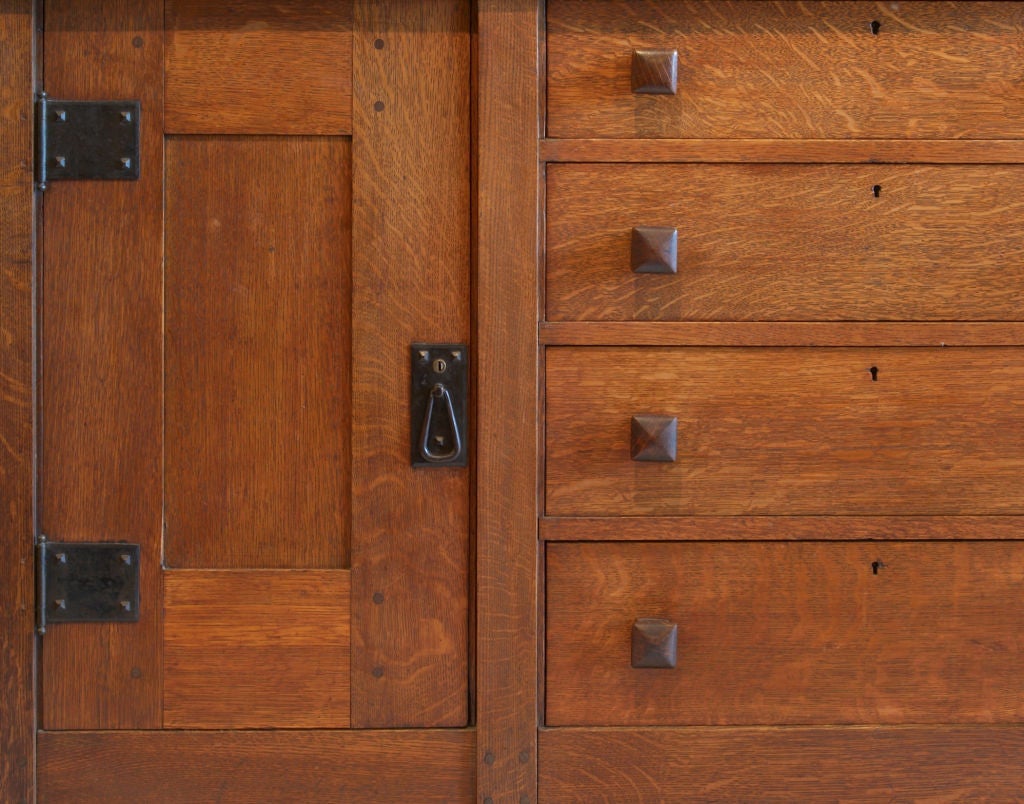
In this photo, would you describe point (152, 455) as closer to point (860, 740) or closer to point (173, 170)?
point (173, 170)

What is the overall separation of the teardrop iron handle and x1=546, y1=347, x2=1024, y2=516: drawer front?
0.10 meters

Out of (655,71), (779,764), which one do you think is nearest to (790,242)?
(655,71)

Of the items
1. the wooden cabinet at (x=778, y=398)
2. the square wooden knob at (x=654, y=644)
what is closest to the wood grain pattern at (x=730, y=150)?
the wooden cabinet at (x=778, y=398)

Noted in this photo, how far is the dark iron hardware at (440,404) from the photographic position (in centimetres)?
108

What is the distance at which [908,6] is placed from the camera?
107 centimetres

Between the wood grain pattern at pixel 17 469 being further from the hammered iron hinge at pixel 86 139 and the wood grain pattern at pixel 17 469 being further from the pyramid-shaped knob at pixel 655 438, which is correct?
the pyramid-shaped knob at pixel 655 438

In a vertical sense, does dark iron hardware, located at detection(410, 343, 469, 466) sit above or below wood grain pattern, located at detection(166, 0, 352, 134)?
below

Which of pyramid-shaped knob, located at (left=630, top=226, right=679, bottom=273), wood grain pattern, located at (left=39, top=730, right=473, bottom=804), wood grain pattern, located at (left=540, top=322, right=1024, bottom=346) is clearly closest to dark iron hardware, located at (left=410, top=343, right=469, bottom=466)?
wood grain pattern, located at (left=540, top=322, right=1024, bottom=346)

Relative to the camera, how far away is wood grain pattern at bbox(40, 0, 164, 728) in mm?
1066

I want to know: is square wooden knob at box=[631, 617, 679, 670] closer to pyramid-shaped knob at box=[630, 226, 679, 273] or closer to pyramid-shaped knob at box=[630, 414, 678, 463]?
pyramid-shaped knob at box=[630, 414, 678, 463]

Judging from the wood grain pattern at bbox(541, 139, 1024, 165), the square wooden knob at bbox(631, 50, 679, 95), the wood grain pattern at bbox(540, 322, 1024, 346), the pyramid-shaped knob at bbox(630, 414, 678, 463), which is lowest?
the pyramid-shaped knob at bbox(630, 414, 678, 463)

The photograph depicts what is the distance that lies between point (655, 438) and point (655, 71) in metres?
0.39

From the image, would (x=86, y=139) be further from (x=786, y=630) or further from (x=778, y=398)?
(x=786, y=630)

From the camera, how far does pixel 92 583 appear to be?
42.2 inches
